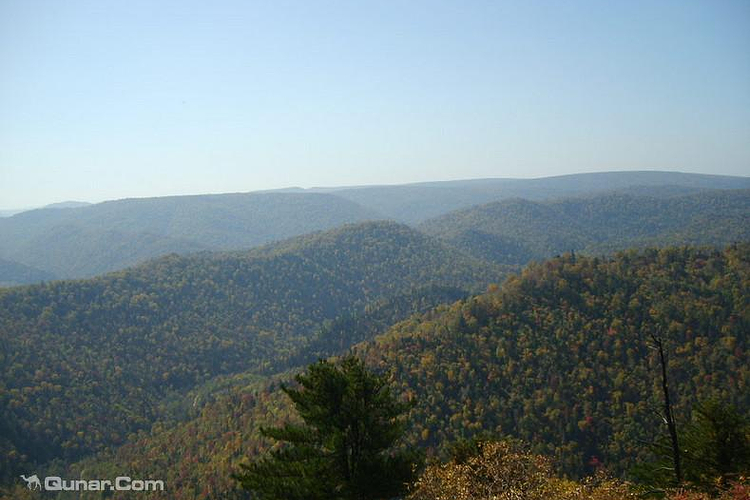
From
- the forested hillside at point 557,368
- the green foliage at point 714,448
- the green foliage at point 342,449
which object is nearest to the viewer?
the green foliage at point 342,449

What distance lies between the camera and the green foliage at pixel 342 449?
→ 77.7 feet

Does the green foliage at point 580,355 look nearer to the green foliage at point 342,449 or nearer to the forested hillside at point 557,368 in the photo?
the forested hillside at point 557,368

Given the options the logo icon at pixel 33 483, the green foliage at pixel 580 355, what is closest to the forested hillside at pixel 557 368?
the green foliage at pixel 580 355

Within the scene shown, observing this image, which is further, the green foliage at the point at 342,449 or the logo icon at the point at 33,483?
the logo icon at the point at 33,483

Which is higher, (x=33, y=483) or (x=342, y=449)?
(x=342, y=449)

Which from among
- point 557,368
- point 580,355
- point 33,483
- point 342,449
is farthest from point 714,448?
point 33,483

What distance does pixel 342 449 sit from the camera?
2408 centimetres

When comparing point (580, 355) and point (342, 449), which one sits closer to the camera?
point (342, 449)

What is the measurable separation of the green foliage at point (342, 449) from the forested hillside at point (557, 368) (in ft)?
245

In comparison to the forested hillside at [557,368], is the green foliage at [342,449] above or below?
above

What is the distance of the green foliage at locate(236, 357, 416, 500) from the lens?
23672mm

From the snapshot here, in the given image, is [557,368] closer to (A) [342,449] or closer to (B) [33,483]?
(A) [342,449]

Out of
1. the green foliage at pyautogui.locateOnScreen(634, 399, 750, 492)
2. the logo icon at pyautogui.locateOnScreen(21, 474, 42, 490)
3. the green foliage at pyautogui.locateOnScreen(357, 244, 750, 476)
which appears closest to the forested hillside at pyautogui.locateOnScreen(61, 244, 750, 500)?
the green foliage at pyautogui.locateOnScreen(357, 244, 750, 476)

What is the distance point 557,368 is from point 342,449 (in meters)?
97.4
